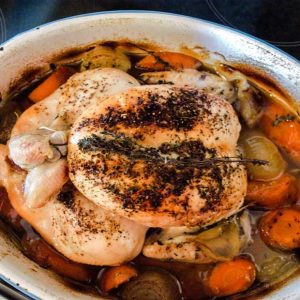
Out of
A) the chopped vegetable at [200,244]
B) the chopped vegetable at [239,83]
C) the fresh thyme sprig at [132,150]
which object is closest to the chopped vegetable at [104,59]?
the chopped vegetable at [239,83]

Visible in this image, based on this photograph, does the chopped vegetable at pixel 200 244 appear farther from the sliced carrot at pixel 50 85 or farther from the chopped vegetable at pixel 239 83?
the sliced carrot at pixel 50 85

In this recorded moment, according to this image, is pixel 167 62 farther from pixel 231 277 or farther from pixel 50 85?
pixel 231 277

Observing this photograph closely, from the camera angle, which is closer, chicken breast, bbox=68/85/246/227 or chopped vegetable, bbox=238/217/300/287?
chicken breast, bbox=68/85/246/227

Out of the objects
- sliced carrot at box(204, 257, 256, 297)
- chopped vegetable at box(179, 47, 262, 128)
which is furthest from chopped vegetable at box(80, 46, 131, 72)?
sliced carrot at box(204, 257, 256, 297)

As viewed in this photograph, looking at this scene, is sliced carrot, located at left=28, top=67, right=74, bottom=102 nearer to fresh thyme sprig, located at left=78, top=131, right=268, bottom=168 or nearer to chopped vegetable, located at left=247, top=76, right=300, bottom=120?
fresh thyme sprig, located at left=78, top=131, right=268, bottom=168

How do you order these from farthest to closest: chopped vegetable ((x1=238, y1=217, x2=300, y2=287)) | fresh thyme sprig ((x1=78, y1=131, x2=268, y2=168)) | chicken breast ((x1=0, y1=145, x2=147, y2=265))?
chopped vegetable ((x1=238, y1=217, x2=300, y2=287)), chicken breast ((x1=0, y1=145, x2=147, y2=265)), fresh thyme sprig ((x1=78, y1=131, x2=268, y2=168))

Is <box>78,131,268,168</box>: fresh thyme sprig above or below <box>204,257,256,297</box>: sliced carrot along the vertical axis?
above

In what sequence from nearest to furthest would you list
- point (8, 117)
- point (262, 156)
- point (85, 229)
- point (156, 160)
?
1. point (156, 160)
2. point (85, 229)
3. point (262, 156)
4. point (8, 117)

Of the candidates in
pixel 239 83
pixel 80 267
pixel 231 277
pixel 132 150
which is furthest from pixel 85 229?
pixel 239 83
